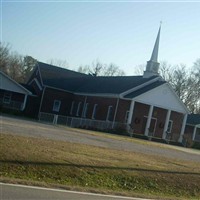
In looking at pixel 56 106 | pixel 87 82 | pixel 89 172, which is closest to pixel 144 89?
pixel 56 106

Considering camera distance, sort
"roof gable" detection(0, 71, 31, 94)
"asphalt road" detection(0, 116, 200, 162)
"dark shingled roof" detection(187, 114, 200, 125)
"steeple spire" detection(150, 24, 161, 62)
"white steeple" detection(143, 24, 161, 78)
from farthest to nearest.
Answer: "dark shingled roof" detection(187, 114, 200, 125) < "steeple spire" detection(150, 24, 161, 62) < "white steeple" detection(143, 24, 161, 78) < "roof gable" detection(0, 71, 31, 94) < "asphalt road" detection(0, 116, 200, 162)

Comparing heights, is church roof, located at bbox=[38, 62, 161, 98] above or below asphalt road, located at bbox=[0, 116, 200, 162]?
above

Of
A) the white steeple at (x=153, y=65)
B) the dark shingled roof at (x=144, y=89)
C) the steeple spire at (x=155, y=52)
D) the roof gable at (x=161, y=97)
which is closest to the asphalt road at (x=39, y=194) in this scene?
the roof gable at (x=161, y=97)

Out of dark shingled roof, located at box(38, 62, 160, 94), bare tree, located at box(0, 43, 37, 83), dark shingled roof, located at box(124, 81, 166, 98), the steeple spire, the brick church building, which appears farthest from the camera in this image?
bare tree, located at box(0, 43, 37, 83)

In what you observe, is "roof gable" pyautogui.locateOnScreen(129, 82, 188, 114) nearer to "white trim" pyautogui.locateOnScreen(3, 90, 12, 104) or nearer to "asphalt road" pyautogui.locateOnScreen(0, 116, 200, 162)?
"white trim" pyautogui.locateOnScreen(3, 90, 12, 104)

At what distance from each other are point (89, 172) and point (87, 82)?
144 feet

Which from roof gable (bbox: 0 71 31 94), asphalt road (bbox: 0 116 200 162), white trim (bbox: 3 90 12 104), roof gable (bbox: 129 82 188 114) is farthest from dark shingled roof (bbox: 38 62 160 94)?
asphalt road (bbox: 0 116 200 162)

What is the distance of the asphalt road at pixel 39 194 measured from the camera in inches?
372

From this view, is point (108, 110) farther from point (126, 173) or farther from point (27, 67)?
point (27, 67)

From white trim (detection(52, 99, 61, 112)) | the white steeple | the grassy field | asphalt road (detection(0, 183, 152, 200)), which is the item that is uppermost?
the white steeple

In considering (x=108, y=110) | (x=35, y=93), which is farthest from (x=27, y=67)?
(x=108, y=110)

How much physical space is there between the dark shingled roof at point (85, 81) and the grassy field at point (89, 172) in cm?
2914

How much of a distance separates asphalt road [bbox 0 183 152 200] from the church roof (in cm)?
3352

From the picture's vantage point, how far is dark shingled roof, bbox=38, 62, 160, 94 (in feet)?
156
